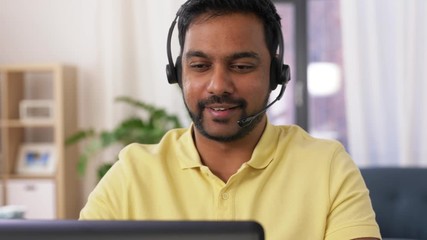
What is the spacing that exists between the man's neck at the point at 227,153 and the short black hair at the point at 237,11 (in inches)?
6.4

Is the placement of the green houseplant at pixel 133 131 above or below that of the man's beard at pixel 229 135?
below

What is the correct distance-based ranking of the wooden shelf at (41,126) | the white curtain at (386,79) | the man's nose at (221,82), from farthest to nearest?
the wooden shelf at (41,126) → the white curtain at (386,79) → the man's nose at (221,82)

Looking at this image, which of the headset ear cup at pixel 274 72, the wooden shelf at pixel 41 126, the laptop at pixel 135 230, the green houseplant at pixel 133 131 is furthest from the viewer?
the wooden shelf at pixel 41 126

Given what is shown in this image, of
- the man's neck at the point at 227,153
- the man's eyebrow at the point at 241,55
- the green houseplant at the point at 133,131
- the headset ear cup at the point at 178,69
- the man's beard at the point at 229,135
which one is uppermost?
the man's eyebrow at the point at 241,55

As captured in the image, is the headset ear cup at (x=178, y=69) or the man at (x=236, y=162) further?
the headset ear cup at (x=178, y=69)

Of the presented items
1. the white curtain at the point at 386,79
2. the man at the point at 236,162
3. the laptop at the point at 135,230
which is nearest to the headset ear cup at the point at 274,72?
the man at the point at 236,162

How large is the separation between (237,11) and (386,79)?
11.0 ft

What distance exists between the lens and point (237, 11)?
1.09m

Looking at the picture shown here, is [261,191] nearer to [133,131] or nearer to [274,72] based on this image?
[274,72]

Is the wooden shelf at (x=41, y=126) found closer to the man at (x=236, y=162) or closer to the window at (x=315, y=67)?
the window at (x=315, y=67)

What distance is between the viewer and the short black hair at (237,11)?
108cm

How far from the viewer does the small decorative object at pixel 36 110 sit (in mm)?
4430

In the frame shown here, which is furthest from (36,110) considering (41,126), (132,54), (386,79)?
(386,79)

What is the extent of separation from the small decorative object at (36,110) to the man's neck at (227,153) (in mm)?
3434
